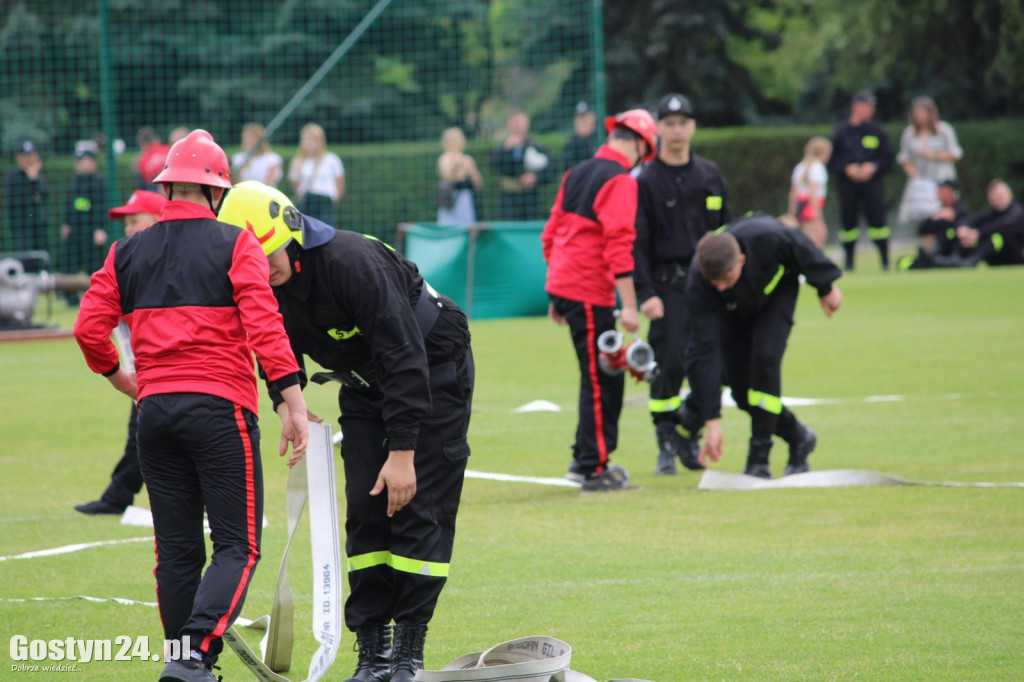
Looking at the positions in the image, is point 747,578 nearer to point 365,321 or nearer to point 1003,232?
point 365,321

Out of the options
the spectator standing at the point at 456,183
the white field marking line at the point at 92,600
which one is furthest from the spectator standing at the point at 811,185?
the white field marking line at the point at 92,600

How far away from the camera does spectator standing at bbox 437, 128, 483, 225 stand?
2016cm

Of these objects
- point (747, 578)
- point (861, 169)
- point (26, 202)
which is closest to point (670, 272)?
point (747, 578)

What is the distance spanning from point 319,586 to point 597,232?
164 inches

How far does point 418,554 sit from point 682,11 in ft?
102

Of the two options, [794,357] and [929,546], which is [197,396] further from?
[794,357]

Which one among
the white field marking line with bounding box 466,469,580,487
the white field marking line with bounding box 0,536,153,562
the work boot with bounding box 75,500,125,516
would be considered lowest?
the white field marking line with bounding box 466,469,580,487

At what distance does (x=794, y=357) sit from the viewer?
14.1 m

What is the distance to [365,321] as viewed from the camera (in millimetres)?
4824

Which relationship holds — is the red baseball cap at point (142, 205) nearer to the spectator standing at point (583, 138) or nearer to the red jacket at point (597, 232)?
the red jacket at point (597, 232)

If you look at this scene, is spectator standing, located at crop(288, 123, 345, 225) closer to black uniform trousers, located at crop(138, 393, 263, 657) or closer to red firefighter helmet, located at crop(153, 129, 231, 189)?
red firefighter helmet, located at crop(153, 129, 231, 189)

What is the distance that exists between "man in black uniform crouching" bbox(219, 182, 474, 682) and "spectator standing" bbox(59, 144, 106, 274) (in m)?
16.0

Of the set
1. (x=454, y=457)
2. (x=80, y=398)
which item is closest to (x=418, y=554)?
(x=454, y=457)

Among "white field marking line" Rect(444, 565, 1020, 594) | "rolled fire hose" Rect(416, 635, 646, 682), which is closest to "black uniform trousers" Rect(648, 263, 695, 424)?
"white field marking line" Rect(444, 565, 1020, 594)
